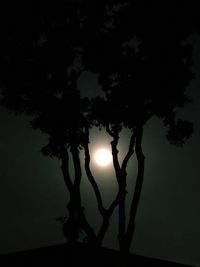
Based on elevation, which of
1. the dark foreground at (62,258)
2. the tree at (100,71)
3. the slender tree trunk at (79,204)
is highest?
the tree at (100,71)

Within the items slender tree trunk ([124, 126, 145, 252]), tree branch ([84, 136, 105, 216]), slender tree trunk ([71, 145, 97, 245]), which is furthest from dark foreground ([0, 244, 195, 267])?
slender tree trunk ([124, 126, 145, 252])

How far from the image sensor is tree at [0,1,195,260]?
14301mm

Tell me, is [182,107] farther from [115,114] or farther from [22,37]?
[22,37]

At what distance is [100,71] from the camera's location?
1558 centimetres

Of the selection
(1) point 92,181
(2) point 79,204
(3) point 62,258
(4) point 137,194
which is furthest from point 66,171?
(3) point 62,258

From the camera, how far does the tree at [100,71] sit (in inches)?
563

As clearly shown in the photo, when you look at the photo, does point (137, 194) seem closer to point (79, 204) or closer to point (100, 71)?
point (79, 204)

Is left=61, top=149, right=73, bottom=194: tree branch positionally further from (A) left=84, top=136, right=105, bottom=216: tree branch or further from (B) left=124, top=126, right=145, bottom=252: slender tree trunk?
(B) left=124, top=126, right=145, bottom=252: slender tree trunk

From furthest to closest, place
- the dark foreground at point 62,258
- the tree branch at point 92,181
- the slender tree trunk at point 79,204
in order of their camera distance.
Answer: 1. the dark foreground at point 62,258
2. the tree branch at point 92,181
3. the slender tree trunk at point 79,204

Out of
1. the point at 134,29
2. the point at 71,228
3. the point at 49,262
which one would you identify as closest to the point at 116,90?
the point at 134,29

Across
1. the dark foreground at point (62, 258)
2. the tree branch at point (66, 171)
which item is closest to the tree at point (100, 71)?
the tree branch at point (66, 171)

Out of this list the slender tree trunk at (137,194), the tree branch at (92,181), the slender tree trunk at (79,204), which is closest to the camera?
the slender tree trunk at (137,194)

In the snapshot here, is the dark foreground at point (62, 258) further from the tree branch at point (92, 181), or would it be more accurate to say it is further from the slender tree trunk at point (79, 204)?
the tree branch at point (92, 181)

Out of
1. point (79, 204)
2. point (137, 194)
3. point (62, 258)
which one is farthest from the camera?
point (62, 258)
